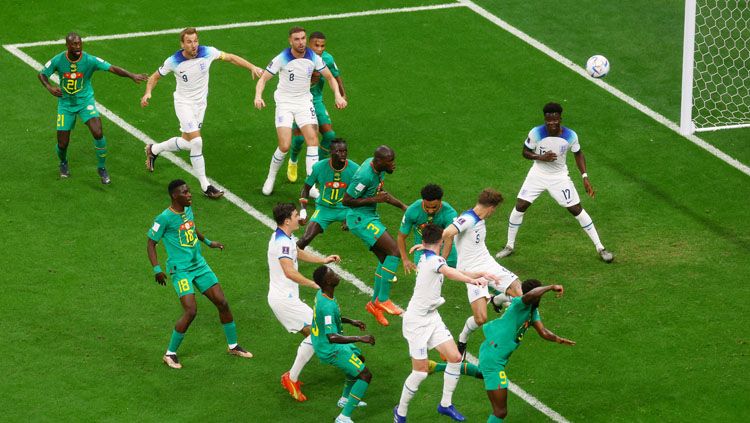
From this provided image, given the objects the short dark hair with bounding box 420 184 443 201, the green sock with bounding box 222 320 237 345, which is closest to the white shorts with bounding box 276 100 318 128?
the short dark hair with bounding box 420 184 443 201

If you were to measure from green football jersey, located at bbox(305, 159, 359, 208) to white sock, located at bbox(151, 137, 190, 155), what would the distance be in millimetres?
3209

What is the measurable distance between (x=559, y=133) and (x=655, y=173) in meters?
3.51

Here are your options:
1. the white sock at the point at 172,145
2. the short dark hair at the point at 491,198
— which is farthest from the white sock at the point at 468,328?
the white sock at the point at 172,145

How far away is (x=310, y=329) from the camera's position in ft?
54.7

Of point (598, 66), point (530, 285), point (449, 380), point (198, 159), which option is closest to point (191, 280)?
point (449, 380)

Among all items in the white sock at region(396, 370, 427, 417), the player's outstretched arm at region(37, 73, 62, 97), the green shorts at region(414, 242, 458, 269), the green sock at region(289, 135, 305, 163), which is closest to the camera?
the white sock at region(396, 370, 427, 417)

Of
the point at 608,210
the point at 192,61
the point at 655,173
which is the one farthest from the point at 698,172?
the point at 192,61

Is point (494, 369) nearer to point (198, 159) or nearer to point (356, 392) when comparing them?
point (356, 392)

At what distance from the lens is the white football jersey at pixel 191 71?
21.4m

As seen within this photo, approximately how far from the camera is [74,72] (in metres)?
21.3

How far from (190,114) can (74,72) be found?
72.7 inches

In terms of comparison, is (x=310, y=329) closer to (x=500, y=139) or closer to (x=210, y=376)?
(x=210, y=376)

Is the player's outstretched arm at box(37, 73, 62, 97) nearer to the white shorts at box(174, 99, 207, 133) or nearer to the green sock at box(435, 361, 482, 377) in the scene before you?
the white shorts at box(174, 99, 207, 133)

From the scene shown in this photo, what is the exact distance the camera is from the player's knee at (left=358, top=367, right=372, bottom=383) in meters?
15.9
